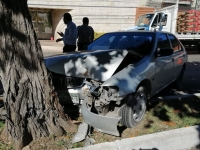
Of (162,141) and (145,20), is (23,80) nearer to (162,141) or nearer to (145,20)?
(162,141)

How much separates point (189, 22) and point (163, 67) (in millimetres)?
10333

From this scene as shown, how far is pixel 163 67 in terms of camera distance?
4.60 m

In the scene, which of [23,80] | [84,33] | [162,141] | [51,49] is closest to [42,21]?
[51,49]

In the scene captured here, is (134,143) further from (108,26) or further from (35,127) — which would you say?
(108,26)

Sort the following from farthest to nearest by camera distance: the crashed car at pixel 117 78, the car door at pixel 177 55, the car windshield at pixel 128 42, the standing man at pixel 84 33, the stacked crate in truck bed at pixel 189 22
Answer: the stacked crate in truck bed at pixel 189 22
the standing man at pixel 84 33
the car door at pixel 177 55
the car windshield at pixel 128 42
the crashed car at pixel 117 78

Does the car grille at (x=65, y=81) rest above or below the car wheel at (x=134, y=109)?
above

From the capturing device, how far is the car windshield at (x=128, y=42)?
4.57 metres

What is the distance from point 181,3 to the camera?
81.7 ft

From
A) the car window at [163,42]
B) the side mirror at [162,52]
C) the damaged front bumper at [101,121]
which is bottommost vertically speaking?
the damaged front bumper at [101,121]

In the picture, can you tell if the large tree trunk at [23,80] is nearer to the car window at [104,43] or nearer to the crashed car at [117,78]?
the crashed car at [117,78]

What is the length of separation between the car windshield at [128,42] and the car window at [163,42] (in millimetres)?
213

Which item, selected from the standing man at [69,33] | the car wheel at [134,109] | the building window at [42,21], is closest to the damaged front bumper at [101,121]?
the car wheel at [134,109]

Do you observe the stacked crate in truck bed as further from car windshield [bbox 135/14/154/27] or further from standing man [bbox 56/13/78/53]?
standing man [bbox 56/13/78/53]

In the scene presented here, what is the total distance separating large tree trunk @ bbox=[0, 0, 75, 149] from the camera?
8.98 feet
